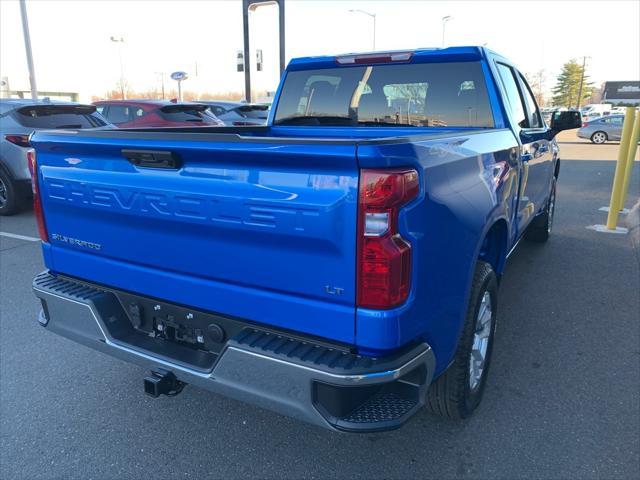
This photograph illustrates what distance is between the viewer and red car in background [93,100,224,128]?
1033 cm

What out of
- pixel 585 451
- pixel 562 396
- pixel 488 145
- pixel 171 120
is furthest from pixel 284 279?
pixel 171 120

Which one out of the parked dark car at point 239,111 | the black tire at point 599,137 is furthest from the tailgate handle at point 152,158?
the black tire at point 599,137

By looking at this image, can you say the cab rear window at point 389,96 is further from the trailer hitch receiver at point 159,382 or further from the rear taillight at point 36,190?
the trailer hitch receiver at point 159,382

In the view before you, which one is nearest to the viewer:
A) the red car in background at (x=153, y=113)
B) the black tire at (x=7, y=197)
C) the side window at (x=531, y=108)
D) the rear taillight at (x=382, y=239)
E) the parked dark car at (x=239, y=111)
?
the rear taillight at (x=382, y=239)

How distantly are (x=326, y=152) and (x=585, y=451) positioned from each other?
208 cm

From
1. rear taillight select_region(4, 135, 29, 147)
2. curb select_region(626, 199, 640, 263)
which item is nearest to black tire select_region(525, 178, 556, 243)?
curb select_region(626, 199, 640, 263)

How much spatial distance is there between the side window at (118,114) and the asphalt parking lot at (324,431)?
7.45 meters

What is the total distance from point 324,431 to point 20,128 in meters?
7.13

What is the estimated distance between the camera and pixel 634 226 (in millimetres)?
7340

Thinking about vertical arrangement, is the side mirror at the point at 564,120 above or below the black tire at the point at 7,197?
above

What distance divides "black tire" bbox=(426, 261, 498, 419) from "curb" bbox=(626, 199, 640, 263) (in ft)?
14.1

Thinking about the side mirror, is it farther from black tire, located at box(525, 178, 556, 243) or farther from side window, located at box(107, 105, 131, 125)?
side window, located at box(107, 105, 131, 125)

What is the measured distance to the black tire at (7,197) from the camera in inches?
306

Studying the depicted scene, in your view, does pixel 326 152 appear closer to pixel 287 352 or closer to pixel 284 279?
pixel 284 279
